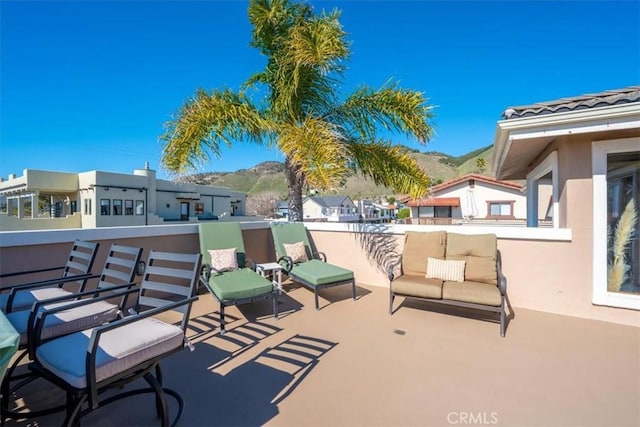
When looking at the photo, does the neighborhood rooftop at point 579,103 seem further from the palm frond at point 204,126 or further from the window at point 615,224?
the palm frond at point 204,126

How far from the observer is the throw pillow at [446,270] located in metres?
4.29

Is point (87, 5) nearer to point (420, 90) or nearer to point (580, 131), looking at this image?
point (420, 90)

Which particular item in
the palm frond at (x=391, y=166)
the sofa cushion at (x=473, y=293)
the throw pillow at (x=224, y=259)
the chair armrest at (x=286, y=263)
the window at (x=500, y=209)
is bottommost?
the sofa cushion at (x=473, y=293)

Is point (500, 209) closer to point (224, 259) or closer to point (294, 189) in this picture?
point (294, 189)

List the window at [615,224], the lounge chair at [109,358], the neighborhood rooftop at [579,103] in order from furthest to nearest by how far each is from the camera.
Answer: the window at [615,224], the neighborhood rooftop at [579,103], the lounge chair at [109,358]

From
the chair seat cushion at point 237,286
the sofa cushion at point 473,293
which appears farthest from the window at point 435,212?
the chair seat cushion at point 237,286

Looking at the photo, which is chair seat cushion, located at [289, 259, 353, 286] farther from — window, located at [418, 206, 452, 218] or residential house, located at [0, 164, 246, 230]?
window, located at [418, 206, 452, 218]

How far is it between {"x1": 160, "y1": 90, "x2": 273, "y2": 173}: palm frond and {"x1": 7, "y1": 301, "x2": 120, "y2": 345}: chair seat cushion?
3391 mm

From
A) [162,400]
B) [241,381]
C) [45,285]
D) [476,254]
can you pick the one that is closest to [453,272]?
[476,254]

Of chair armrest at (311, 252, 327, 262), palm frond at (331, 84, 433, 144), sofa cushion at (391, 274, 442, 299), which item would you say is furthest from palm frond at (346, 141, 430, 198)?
sofa cushion at (391, 274, 442, 299)

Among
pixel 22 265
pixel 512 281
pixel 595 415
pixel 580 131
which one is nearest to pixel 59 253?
pixel 22 265

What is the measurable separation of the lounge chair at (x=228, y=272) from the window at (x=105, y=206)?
18.1m

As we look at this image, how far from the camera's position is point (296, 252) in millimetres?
5641

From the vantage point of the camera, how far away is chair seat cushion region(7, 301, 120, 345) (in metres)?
2.21
